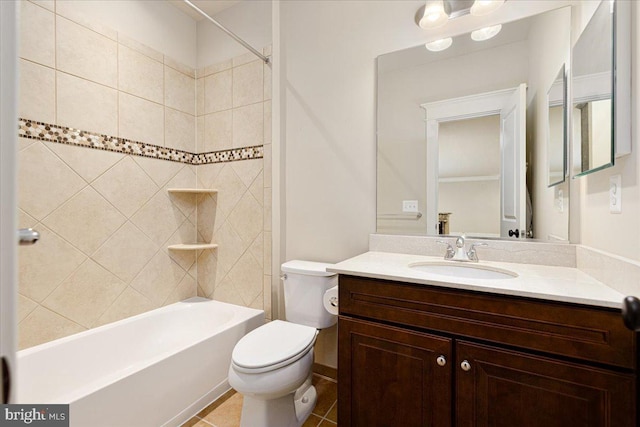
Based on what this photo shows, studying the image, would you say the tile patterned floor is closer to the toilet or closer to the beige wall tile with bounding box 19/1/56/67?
the toilet

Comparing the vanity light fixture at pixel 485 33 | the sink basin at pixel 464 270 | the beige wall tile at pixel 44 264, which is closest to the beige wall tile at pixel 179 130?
the beige wall tile at pixel 44 264

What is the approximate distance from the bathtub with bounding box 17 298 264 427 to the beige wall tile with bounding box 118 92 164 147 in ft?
4.16

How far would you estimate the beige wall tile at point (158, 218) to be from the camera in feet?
6.95

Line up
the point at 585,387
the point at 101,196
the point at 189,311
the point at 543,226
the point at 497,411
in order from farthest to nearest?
the point at 189,311 → the point at 101,196 → the point at 543,226 → the point at 497,411 → the point at 585,387

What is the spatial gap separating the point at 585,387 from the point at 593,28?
1.26 meters

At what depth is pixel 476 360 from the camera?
103 cm

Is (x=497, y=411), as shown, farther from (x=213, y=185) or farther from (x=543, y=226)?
(x=213, y=185)

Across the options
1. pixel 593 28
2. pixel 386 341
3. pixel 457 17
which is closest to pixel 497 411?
pixel 386 341

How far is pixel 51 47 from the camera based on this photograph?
5.36ft

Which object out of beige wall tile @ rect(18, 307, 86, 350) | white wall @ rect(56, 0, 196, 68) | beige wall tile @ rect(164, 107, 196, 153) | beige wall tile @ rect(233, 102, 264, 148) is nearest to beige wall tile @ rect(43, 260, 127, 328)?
beige wall tile @ rect(18, 307, 86, 350)

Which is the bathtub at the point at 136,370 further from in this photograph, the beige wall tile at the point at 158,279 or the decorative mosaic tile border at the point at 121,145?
the decorative mosaic tile border at the point at 121,145

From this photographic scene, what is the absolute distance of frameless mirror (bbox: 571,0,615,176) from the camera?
99 cm

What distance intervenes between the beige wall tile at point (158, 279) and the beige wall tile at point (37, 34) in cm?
134

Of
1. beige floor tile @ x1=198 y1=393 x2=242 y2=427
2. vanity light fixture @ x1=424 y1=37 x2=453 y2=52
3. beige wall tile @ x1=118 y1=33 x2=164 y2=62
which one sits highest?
beige wall tile @ x1=118 y1=33 x2=164 y2=62
